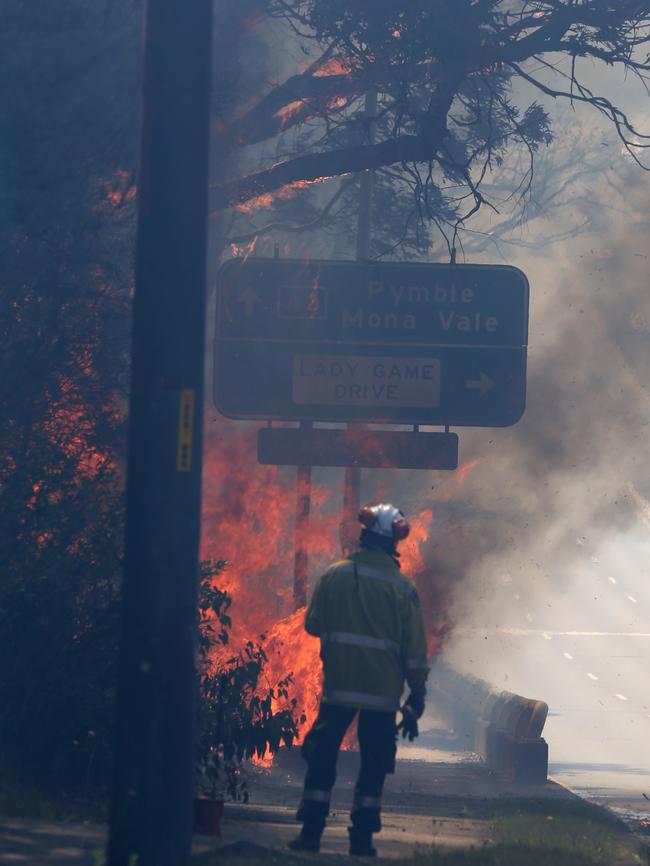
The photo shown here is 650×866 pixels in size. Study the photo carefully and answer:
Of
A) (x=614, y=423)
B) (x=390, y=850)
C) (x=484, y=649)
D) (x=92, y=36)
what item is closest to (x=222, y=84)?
(x=92, y=36)

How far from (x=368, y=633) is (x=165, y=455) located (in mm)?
2089

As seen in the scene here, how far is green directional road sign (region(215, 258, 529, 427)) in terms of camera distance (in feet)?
51.3

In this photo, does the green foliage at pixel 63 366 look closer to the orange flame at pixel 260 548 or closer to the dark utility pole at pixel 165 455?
the dark utility pole at pixel 165 455

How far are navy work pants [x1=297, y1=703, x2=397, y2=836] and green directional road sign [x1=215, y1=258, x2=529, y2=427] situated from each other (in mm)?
8340

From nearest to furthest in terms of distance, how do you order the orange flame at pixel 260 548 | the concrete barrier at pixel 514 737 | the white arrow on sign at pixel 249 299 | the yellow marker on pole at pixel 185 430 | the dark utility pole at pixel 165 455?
the dark utility pole at pixel 165 455 → the yellow marker on pole at pixel 185 430 → the orange flame at pixel 260 548 → the white arrow on sign at pixel 249 299 → the concrete barrier at pixel 514 737

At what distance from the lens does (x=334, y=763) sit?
7477mm

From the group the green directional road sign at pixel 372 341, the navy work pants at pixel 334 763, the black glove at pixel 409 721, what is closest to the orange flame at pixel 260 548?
the green directional road sign at pixel 372 341

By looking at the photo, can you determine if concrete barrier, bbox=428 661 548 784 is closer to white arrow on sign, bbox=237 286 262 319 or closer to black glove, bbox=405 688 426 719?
white arrow on sign, bbox=237 286 262 319

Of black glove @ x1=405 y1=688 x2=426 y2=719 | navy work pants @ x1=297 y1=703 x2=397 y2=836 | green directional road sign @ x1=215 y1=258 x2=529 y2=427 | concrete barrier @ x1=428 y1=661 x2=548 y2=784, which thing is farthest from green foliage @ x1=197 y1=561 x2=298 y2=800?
concrete barrier @ x1=428 y1=661 x2=548 y2=784

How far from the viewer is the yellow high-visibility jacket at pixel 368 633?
7414mm

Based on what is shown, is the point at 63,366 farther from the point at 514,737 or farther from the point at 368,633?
the point at 514,737

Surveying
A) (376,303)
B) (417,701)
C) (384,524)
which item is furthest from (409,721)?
(376,303)

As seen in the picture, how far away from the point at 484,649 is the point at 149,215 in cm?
4253

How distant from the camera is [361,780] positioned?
24.5 ft
